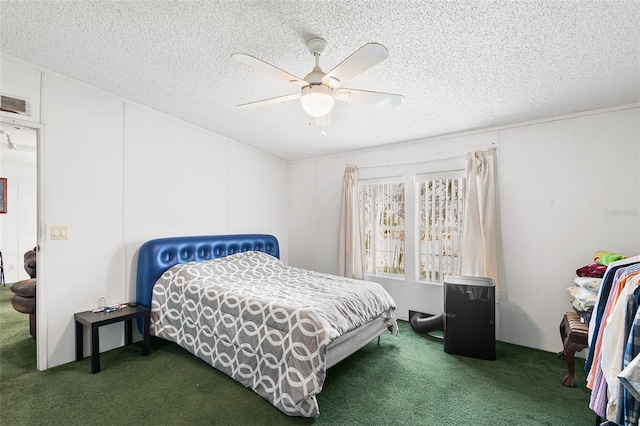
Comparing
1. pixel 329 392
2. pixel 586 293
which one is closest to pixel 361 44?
pixel 329 392

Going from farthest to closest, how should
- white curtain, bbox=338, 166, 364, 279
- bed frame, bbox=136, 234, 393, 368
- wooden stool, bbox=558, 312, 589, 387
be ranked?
white curtain, bbox=338, 166, 364, 279
bed frame, bbox=136, 234, 393, 368
wooden stool, bbox=558, 312, 589, 387

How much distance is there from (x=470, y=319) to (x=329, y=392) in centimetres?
160

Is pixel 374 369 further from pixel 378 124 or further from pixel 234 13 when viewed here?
pixel 234 13

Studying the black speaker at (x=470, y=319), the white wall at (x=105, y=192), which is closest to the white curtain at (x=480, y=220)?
the black speaker at (x=470, y=319)

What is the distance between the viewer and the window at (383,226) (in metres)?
4.19

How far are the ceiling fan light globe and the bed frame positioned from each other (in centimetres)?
172

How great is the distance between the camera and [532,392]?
229 centimetres

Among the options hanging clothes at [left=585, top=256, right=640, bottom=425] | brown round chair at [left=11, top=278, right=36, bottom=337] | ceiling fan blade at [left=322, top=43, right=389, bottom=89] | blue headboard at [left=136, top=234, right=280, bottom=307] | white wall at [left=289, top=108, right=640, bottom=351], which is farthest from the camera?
blue headboard at [left=136, top=234, right=280, bottom=307]

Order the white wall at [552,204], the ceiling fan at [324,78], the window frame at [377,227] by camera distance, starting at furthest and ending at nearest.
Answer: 1. the window frame at [377,227]
2. the white wall at [552,204]
3. the ceiling fan at [324,78]

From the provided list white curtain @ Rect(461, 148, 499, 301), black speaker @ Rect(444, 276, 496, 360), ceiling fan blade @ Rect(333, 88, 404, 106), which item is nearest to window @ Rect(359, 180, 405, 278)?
white curtain @ Rect(461, 148, 499, 301)

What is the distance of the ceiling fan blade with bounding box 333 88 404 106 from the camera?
2016 mm

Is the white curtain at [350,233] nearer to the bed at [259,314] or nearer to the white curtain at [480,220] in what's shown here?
the bed at [259,314]

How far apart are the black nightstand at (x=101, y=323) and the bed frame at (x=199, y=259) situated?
201 mm

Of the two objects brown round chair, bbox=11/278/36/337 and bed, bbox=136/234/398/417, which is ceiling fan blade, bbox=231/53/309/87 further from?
brown round chair, bbox=11/278/36/337
